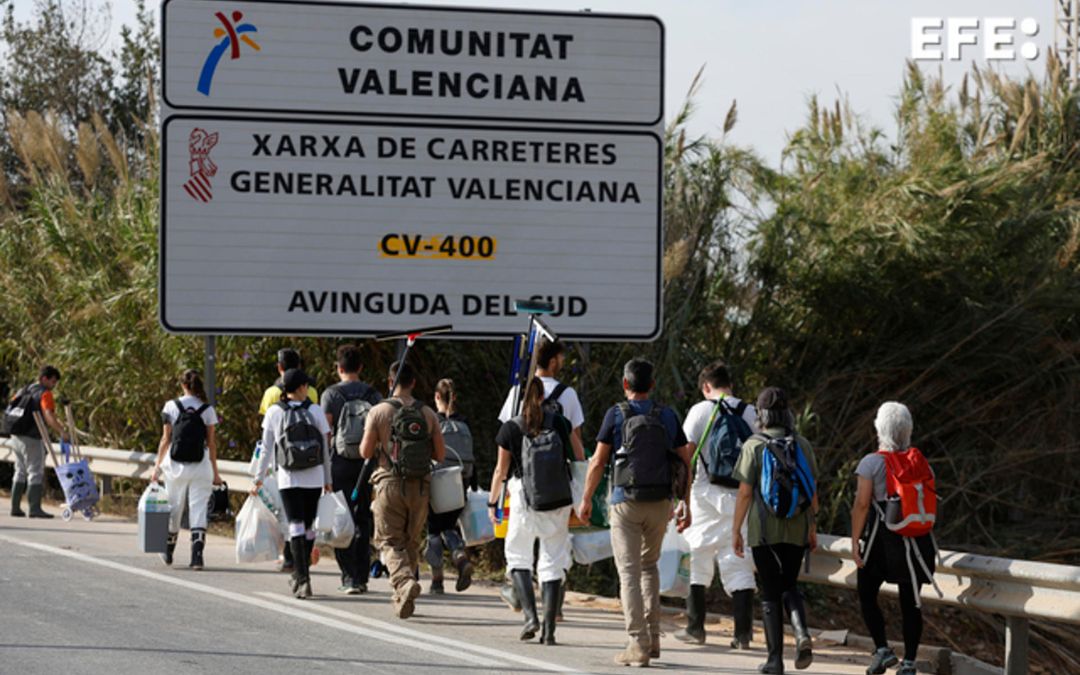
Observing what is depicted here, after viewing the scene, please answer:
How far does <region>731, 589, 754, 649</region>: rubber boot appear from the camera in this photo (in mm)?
10852

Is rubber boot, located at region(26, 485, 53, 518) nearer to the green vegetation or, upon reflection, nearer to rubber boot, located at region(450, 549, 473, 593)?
the green vegetation

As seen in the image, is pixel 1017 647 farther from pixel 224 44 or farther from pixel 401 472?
pixel 224 44

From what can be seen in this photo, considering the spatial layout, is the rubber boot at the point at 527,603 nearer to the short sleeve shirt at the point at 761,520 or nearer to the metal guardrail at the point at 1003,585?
the short sleeve shirt at the point at 761,520

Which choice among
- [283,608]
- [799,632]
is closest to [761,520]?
[799,632]

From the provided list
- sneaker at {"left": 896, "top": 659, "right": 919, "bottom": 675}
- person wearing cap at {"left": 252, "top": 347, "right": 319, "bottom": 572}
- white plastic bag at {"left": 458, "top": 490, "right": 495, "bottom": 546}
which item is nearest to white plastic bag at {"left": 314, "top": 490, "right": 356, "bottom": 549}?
white plastic bag at {"left": 458, "top": 490, "right": 495, "bottom": 546}

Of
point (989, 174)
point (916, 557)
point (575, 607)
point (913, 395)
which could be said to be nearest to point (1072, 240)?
point (989, 174)

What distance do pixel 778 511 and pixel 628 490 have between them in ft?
2.86

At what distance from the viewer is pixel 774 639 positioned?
9781 millimetres

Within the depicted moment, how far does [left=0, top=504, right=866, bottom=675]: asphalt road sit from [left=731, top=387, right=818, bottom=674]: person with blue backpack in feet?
1.30

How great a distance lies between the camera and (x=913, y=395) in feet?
54.2

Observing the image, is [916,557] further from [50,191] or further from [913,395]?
[50,191]

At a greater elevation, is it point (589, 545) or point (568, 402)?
point (568, 402)

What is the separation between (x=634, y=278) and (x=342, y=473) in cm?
432

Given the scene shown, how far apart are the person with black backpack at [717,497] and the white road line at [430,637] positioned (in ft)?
5.10
